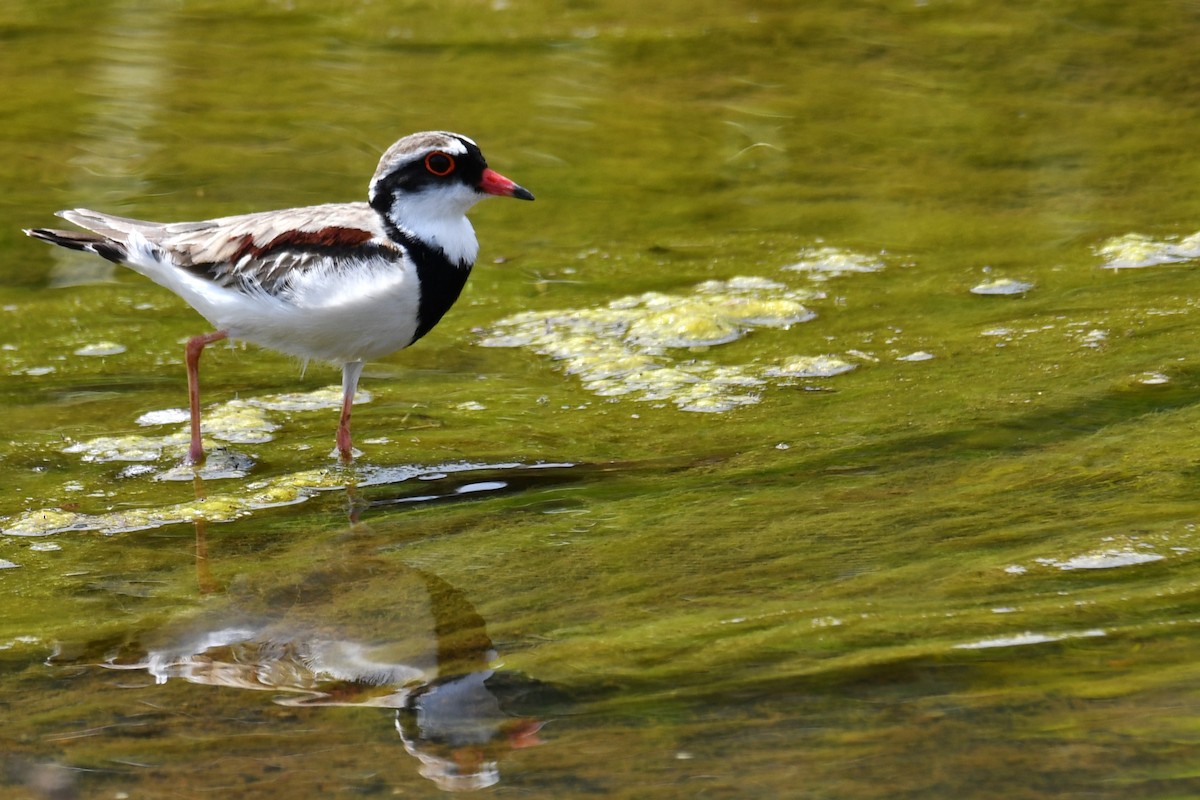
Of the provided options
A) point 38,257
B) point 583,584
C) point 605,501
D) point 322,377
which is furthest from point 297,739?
point 38,257

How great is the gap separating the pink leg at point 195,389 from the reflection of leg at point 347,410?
51cm

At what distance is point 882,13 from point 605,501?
660 cm

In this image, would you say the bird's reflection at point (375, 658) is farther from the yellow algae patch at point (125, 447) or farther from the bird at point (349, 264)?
the yellow algae patch at point (125, 447)

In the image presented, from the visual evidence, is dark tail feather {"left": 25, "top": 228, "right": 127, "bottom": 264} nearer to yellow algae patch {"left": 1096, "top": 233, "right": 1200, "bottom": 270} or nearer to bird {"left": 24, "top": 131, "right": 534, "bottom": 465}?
bird {"left": 24, "top": 131, "right": 534, "bottom": 465}

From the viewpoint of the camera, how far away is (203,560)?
494 centimetres

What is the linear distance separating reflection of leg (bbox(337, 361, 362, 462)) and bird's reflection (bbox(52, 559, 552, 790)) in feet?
3.50

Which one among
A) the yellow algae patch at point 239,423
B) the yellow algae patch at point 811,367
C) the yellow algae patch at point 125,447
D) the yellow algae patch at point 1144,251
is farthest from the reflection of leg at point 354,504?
the yellow algae patch at point 1144,251

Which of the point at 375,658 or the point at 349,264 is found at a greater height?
the point at 349,264

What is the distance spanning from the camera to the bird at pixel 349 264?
5672 mm

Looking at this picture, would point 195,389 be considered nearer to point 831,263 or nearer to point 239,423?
point 239,423

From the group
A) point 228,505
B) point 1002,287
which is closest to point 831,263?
point 1002,287

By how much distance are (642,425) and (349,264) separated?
1.29 meters

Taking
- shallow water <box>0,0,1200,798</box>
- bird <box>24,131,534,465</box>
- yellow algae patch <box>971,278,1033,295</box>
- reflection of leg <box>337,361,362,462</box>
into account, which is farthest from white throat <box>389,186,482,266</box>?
yellow algae patch <box>971,278,1033,295</box>

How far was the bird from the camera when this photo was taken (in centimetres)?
567
